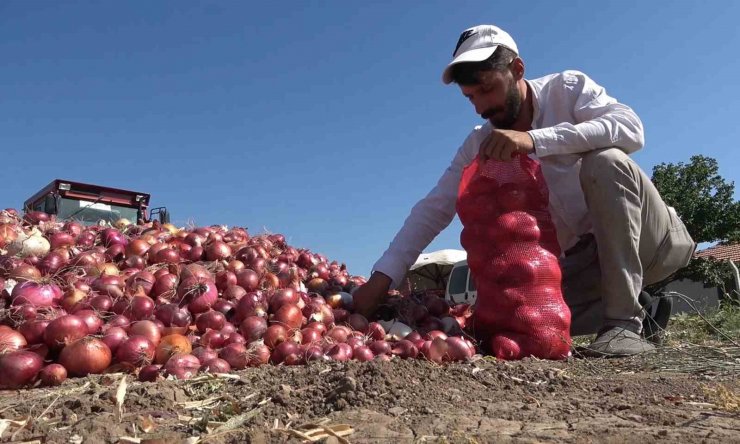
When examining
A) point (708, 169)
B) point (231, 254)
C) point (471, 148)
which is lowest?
point (231, 254)

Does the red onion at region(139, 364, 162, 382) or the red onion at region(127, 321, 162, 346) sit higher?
the red onion at region(127, 321, 162, 346)

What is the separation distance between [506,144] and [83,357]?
2.11 m

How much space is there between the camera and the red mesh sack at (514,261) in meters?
2.70

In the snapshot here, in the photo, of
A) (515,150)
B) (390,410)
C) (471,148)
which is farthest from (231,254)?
(390,410)

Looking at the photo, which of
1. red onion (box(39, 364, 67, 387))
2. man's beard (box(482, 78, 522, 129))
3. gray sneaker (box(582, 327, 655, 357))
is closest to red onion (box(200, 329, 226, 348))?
red onion (box(39, 364, 67, 387))

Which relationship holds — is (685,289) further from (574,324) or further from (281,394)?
(281,394)

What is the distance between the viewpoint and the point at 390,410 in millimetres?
1571

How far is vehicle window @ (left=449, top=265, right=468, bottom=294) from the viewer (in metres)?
11.8

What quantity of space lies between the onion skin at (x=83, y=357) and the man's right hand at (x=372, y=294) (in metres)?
1.43

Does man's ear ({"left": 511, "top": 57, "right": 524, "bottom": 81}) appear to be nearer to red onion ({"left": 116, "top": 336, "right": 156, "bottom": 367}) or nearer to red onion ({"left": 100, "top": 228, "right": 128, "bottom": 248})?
red onion ({"left": 116, "top": 336, "right": 156, "bottom": 367})

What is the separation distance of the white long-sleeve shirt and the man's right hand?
0.18 ft

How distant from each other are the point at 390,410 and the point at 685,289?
73.6 ft

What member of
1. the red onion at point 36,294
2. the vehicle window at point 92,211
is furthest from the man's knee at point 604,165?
the vehicle window at point 92,211

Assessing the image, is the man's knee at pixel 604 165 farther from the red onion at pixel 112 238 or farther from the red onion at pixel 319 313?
the red onion at pixel 112 238
